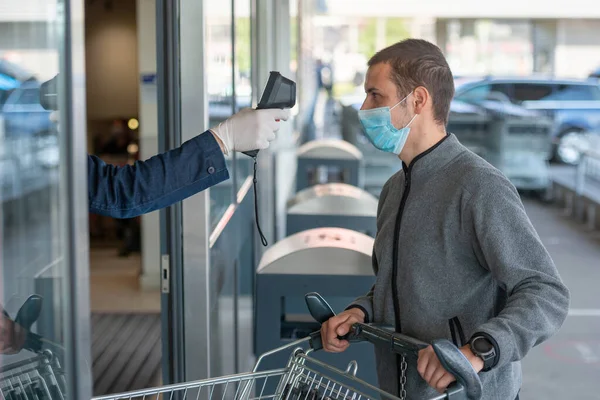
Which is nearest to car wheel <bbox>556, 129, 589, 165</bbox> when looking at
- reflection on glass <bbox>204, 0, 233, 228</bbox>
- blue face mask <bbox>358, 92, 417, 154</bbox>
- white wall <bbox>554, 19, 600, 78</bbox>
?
white wall <bbox>554, 19, 600, 78</bbox>

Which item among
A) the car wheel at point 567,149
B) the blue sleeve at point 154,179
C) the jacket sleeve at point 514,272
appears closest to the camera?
the jacket sleeve at point 514,272

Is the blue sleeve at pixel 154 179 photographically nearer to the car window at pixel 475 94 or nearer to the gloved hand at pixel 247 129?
the gloved hand at pixel 247 129

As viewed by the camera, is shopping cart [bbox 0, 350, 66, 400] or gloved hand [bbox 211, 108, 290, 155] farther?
gloved hand [bbox 211, 108, 290, 155]

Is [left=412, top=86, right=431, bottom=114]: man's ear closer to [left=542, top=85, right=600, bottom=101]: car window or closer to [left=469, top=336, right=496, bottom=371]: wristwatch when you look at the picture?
[left=469, top=336, right=496, bottom=371]: wristwatch

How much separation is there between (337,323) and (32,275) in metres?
0.90

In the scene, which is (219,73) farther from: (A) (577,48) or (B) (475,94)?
(A) (577,48)

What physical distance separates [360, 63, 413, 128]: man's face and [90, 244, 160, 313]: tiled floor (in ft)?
16.5

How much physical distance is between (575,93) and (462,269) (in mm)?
15437

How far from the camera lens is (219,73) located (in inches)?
145

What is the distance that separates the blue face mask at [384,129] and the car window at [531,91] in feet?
43.8

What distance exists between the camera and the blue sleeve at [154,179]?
6.49 ft

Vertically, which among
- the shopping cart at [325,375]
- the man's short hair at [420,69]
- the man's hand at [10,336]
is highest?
the man's short hair at [420,69]

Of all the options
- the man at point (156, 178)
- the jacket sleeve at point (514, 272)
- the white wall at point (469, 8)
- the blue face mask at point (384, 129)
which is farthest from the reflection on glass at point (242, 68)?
the white wall at point (469, 8)

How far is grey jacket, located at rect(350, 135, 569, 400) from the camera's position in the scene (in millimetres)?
1907
